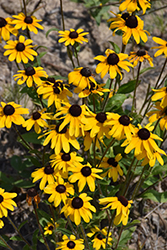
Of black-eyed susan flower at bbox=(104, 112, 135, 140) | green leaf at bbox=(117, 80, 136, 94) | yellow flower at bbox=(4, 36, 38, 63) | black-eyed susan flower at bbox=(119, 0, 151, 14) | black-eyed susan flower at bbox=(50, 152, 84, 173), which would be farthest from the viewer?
green leaf at bbox=(117, 80, 136, 94)

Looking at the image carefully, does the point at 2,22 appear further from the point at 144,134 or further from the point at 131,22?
the point at 144,134

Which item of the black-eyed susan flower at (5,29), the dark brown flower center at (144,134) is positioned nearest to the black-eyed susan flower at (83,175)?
the dark brown flower center at (144,134)

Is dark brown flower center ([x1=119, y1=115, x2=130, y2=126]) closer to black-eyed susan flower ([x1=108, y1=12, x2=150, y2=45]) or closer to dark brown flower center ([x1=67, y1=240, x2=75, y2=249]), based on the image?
black-eyed susan flower ([x1=108, y1=12, x2=150, y2=45])

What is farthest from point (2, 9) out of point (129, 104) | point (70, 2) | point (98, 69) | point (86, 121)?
point (86, 121)

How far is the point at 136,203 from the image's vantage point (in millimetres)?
3141

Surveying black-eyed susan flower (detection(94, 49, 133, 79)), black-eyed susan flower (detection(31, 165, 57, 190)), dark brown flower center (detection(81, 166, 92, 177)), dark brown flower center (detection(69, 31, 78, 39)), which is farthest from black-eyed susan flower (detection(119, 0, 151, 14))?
black-eyed susan flower (detection(31, 165, 57, 190))

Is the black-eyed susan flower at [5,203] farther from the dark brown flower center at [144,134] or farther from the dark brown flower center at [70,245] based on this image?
the dark brown flower center at [144,134]

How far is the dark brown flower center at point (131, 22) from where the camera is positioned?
7.86 feet

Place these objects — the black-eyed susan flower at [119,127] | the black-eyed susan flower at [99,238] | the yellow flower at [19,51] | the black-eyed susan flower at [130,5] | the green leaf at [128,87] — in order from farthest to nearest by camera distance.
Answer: the green leaf at [128,87] < the yellow flower at [19,51] < the black-eyed susan flower at [99,238] < the black-eyed susan flower at [130,5] < the black-eyed susan flower at [119,127]

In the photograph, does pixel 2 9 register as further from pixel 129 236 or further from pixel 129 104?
pixel 129 236

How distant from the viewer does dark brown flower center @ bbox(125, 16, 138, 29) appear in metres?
2.39

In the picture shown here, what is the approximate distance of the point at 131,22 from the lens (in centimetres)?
240

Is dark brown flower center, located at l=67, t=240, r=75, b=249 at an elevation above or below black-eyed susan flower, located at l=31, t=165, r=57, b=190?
below

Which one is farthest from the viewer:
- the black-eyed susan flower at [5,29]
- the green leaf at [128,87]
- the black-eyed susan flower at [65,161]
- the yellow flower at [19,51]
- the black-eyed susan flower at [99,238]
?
the green leaf at [128,87]
